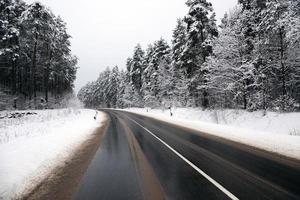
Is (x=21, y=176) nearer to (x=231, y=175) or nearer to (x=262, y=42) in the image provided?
(x=231, y=175)

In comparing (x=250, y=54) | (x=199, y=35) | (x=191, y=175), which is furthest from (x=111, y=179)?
(x=199, y=35)

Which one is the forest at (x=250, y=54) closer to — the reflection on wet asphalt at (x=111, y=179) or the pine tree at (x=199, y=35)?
the pine tree at (x=199, y=35)

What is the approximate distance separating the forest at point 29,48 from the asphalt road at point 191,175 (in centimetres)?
2979

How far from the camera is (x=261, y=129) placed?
52.1 ft

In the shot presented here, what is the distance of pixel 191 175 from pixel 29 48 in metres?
40.3

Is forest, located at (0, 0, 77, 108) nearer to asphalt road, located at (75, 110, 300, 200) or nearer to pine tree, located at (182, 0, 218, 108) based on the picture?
pine tree, located at (182, 0, 218, 108)

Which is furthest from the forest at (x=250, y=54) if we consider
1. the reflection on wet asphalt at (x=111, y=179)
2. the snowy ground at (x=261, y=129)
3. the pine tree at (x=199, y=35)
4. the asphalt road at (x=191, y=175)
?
the reflection on wet asphalt at (x=111, y=179)

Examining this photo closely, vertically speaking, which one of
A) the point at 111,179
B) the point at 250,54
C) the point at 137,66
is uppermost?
the point at 137,66

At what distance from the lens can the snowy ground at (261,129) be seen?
966 centimetres

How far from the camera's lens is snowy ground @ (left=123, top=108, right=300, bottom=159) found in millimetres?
9656

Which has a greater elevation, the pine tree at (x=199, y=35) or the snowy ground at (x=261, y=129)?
the pine tree at (x=199, y=35)

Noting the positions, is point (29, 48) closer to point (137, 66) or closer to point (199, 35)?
point (199, 35)

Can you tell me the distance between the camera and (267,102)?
19.7 m

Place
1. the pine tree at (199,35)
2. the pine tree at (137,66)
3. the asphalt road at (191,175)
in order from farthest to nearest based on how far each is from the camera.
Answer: the pine tree at (137,66)
the pine tree at (199,35)
the asphalt road at (191,175)
